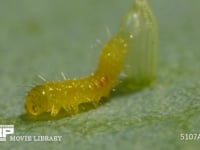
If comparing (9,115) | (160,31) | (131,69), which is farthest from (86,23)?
(9,115)

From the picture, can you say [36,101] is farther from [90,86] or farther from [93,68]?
[93,68]

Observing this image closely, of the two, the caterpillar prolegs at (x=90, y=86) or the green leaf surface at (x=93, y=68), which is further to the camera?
the caterpillar prolegs at (x=90, y=86)

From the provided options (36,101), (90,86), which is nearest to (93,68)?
(90,86)

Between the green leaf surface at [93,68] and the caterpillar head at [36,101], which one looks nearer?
the green leaf surface at [93,68]

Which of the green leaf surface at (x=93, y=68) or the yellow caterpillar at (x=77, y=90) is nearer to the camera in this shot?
the green leaf surface at (x=93, y=68)

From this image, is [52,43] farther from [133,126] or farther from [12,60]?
[133,126]

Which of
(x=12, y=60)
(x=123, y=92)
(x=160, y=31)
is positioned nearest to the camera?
(x=123, y=92)
